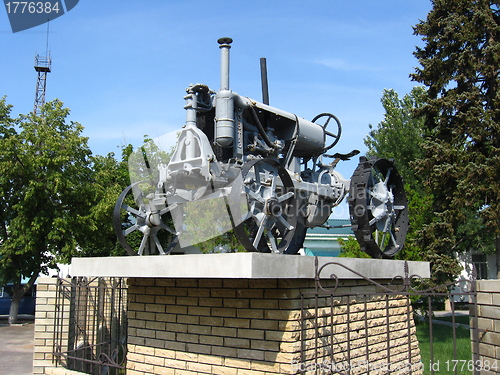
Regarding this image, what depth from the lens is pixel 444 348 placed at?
12.1m

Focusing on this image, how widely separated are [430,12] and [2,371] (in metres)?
15.0

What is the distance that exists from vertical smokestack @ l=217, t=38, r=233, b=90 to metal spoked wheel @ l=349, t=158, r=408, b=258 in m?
2.15

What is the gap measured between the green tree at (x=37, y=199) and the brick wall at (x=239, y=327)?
605 inches

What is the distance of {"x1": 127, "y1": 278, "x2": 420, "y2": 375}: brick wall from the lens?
181 inches

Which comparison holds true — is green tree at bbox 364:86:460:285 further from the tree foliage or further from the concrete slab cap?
the tree foliage

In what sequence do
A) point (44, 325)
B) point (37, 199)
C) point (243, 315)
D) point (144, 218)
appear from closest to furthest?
point (243, 315)
point (144, 218)
point (44, 325)
point (37, 199)

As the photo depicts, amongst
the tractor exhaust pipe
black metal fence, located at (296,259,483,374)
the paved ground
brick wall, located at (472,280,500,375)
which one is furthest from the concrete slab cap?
the paved ground

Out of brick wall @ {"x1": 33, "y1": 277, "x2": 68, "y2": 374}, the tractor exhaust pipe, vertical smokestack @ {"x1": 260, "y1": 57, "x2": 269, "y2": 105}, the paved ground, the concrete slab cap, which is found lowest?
the paved ground

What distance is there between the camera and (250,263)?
4164mm

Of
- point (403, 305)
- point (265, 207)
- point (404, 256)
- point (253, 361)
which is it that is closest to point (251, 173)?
point (265, 207)

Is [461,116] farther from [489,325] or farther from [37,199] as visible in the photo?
[37,199]

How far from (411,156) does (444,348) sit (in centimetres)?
1351

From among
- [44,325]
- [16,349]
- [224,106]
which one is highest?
[224,106]

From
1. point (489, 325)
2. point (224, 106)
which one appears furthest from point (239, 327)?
point (224, 106)
